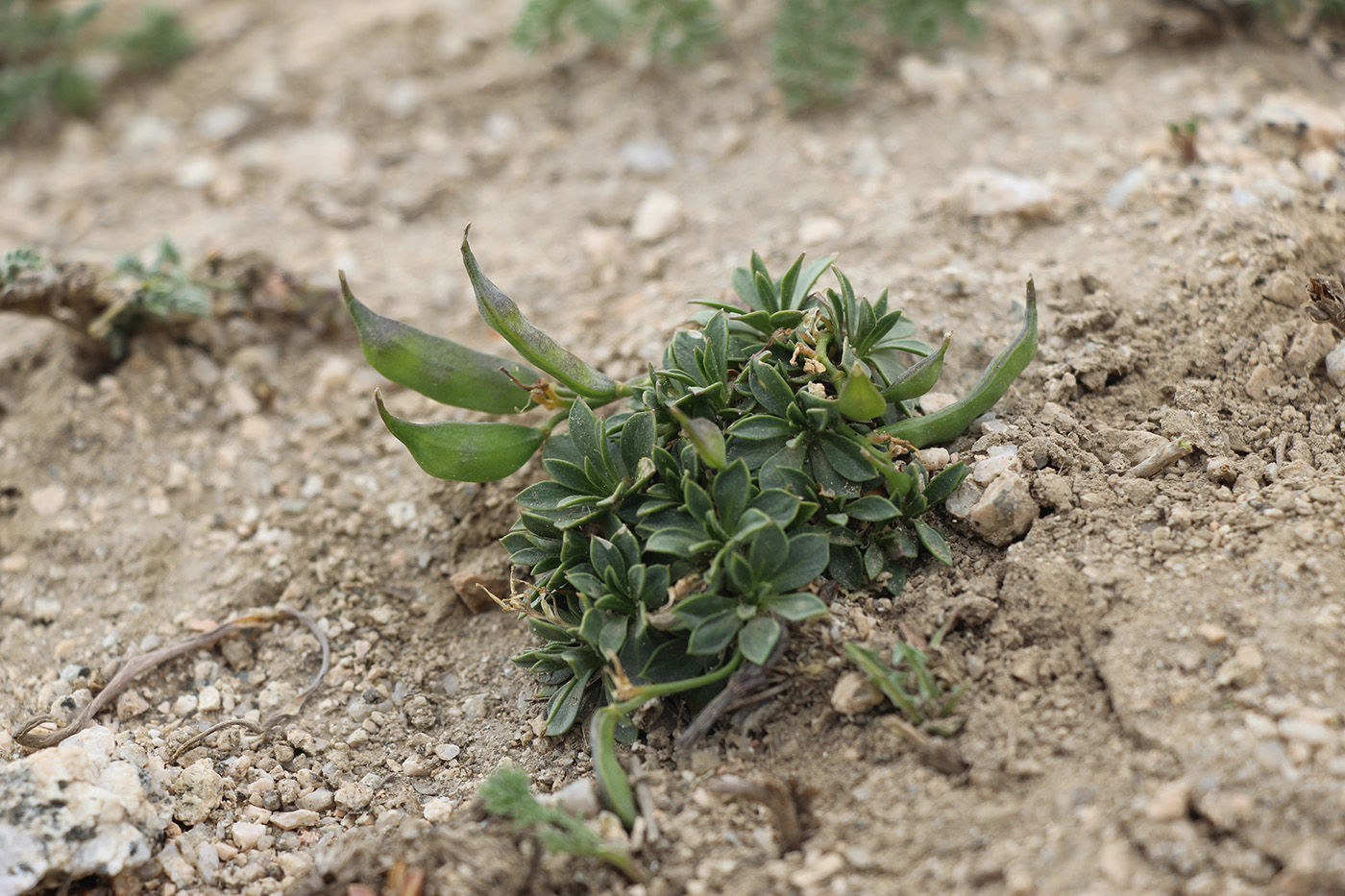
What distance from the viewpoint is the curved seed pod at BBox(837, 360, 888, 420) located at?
91.3 inches

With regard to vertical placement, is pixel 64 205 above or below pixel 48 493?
above

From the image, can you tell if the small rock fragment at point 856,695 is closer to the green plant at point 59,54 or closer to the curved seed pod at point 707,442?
the curved seed pod at point 707,442

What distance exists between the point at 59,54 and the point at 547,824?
4862 millimetres

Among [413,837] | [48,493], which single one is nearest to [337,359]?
[48,493]

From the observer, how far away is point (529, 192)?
4293 millimetres

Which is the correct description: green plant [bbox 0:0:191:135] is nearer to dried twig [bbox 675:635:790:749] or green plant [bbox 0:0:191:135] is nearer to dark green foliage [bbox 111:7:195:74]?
dark green foliage [bbox 111:7:195:74]

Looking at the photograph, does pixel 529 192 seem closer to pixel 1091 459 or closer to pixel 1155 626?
pixel 1091 459

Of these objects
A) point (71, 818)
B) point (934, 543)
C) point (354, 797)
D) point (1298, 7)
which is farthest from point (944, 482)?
point (1298, 7)

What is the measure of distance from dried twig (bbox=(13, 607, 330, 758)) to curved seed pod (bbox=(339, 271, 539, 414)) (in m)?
0.76

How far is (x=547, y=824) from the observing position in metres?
2.08

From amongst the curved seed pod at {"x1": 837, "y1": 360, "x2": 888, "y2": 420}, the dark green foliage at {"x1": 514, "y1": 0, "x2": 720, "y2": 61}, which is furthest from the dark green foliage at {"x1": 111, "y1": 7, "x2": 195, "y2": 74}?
the curved seed pod at {"x1": 837, "y1": 360, "x2": 888, "y2": 420}

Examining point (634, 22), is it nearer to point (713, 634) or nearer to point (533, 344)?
point (533, 344)

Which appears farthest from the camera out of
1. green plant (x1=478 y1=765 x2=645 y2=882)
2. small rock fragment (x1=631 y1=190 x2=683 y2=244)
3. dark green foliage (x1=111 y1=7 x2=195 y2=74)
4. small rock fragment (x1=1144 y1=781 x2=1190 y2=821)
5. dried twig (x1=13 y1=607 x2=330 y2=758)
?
dark green foliage (x1=111 y1=7 x2=195 y2=74)

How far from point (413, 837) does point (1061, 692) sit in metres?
1.39
